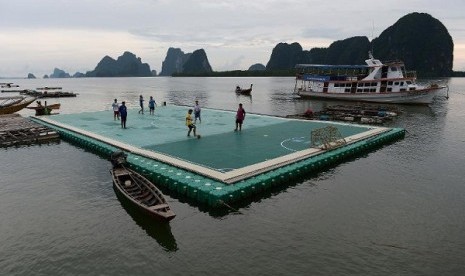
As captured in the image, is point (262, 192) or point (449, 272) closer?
point (449, 272)

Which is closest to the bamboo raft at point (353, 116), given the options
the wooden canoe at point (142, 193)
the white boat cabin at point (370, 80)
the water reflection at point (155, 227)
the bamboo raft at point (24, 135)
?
the white boat cabin at point (370, 80)

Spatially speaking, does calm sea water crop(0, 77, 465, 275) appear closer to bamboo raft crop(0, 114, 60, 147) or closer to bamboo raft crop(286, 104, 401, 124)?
bamboo raft crop(0, 114, 60, 147)

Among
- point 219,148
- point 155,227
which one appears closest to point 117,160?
point 155,227

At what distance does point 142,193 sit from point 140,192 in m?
0.15

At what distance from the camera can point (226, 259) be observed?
12211mm

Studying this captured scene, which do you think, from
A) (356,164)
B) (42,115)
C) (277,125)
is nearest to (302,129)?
(277,125)

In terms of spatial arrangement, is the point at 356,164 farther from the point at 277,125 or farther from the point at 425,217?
the point at 277,125

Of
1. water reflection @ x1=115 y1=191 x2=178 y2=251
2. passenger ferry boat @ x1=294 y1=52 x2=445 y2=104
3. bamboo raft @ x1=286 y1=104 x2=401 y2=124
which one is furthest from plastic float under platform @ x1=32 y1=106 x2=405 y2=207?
passenger ferry boat @ x1=294 y1=52 x2=445 y2=104

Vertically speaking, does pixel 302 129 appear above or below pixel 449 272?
above

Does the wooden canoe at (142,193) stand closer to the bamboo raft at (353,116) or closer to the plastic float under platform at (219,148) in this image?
the plastic float under platform at (219,148)

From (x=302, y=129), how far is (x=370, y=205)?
603 inches

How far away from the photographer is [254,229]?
563 inches

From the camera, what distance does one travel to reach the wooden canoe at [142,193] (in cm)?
1420

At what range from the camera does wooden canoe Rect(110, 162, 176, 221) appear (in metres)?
14.2
